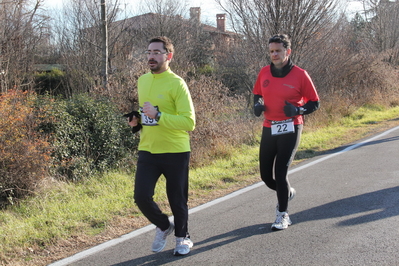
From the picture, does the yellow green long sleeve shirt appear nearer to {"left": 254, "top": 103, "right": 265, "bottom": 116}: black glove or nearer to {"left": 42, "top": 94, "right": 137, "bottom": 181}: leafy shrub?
{"left": 254, "top": 103, "right": 265, "bottom": 116}: black glove

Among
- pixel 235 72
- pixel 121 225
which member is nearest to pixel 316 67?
pixel 235 72

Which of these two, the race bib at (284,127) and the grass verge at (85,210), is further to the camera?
the race bib at (284,127)

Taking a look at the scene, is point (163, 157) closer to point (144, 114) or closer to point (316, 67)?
point (144, 114)

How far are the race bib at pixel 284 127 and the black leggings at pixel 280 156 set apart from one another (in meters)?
0.05

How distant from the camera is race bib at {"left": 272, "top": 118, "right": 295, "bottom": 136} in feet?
14.8

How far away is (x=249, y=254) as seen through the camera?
4.00 metres

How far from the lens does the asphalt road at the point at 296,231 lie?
390 cm

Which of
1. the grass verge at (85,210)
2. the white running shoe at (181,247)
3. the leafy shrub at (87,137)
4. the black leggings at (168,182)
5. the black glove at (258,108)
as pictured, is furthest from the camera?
the leafy shrub at (87,137)

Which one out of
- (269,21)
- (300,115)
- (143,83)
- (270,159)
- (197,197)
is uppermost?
(269,21)

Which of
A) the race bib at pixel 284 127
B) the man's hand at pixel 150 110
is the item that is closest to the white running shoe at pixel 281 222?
the race bib at pixel 284 127

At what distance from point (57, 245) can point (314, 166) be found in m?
5.17

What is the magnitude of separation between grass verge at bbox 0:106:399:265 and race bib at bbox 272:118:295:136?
1.83 m

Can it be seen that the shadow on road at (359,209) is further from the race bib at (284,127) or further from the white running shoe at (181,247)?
the white running shoe at (181,247)

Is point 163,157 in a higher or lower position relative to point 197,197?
higher
